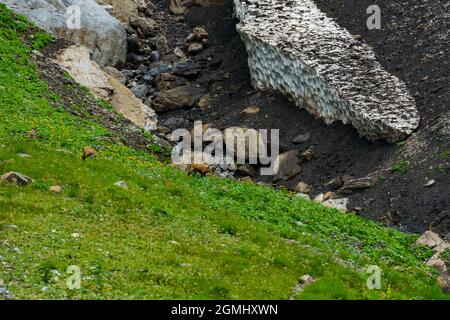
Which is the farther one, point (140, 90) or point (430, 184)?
point (140, 90)

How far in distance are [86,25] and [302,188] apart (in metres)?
26.7

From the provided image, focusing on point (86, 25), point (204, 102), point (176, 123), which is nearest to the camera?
point (176, 123)

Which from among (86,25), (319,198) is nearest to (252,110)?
(319,198)

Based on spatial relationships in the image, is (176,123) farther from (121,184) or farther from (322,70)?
(121,184)

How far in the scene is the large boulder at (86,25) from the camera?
60.6 meters

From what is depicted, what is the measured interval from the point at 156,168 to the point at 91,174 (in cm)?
589

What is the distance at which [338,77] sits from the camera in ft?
168

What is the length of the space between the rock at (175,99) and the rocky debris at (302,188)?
1688 cm

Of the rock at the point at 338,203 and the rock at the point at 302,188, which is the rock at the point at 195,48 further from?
the rock at the point at 338,203

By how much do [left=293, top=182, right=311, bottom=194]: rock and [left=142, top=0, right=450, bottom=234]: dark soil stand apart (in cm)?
51

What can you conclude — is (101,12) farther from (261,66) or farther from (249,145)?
(249,145)

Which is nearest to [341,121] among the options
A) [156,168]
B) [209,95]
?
[209,95]

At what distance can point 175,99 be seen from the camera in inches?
2414

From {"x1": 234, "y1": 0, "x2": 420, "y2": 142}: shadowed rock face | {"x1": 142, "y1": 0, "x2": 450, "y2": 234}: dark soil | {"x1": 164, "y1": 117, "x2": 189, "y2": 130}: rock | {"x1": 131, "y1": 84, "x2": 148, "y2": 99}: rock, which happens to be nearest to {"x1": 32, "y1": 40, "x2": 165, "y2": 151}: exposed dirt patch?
{"x1": 164, "y1": 117, "x2": 189, "y2": 130}: rock
